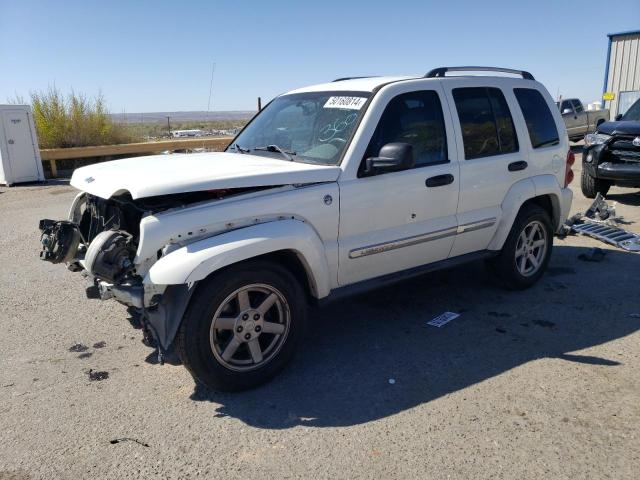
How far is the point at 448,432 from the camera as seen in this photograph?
10.3ft

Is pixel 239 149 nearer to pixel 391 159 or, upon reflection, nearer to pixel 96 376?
pixel 391 159

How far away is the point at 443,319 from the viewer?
4781 mm

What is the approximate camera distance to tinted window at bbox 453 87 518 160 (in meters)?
4.67

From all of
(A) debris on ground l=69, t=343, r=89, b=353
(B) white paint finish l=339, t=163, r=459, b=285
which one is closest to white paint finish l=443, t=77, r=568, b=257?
(B) white paint finish l=339, t=163, r=459, b=285

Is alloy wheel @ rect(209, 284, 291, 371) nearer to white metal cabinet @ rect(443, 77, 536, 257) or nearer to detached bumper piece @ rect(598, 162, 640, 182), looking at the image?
white metal cabinet @ rect(443, 77, 536, 257)

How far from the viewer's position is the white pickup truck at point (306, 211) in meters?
3.36

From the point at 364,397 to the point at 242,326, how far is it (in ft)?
3.05

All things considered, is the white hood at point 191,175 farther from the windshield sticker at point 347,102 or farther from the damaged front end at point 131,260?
the windshield sticker at point 347,102

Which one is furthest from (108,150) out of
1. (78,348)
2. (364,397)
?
(364,397)

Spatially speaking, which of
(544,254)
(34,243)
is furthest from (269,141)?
(34,243)

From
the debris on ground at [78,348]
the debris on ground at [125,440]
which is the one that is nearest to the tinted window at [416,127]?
the debris on ground at [125,440]

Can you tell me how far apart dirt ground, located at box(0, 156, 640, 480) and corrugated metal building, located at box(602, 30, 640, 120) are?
18.7 meters

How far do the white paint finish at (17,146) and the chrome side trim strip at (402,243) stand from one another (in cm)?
1289

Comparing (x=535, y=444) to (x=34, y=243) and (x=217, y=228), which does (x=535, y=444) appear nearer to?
(x=217, y=228)
